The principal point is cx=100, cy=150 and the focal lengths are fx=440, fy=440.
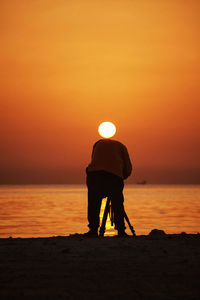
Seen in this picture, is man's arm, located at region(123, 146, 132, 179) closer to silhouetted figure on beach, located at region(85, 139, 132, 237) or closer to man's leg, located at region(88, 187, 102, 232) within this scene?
silhouetted figure on beach, located at region(85, 139, 132, 237)

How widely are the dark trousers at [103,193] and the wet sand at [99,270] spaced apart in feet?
4.32

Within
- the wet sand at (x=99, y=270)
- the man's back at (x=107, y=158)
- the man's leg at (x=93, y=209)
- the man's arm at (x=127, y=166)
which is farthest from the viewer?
the man's arm at (x=127, y=166)

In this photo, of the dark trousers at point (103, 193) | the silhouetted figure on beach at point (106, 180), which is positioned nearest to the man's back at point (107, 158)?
the silhouetted figure on beach at point (106, 180)

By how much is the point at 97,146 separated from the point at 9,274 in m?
5.05

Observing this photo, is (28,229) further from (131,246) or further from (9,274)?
(9,274)

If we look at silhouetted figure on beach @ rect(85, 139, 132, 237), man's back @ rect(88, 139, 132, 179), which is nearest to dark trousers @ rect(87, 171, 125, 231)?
silhouetted figure on beach @ rect(85, 139, 132, 237)

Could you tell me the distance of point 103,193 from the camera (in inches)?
409

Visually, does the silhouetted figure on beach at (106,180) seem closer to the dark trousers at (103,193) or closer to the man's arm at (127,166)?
the dark trousers at (103,193)

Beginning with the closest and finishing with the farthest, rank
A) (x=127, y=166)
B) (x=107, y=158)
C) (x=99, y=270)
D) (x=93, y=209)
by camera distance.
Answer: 1. (x=99, y=270)
2. (x=93, y=209)
3. (x=107, y=158)
4. (x=127, y=166)

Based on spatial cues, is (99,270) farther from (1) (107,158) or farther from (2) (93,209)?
(1) (107,158)

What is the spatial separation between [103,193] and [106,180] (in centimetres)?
32

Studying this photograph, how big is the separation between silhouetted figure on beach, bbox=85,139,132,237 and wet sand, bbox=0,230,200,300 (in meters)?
1.35

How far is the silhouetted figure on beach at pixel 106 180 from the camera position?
10297 mm

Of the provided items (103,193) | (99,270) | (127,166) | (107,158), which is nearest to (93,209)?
(103,193)
